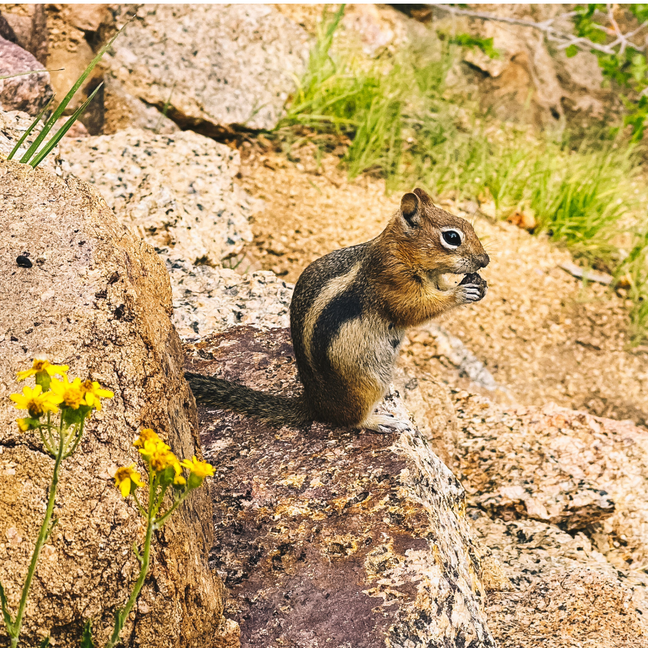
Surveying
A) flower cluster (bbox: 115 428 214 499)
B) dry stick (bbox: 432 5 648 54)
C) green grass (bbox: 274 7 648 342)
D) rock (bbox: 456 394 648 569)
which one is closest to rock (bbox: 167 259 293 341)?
rock (bbox: 456 394 648 569)

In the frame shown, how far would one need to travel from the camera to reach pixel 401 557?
239cm

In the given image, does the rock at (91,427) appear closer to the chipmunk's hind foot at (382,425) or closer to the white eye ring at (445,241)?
the chipmunk's hind foot at (382,425)

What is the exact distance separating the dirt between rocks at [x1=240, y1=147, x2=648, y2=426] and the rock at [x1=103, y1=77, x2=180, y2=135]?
82 cm

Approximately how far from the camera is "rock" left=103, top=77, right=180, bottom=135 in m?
5.57

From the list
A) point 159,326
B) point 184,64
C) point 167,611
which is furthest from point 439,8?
point 167,611

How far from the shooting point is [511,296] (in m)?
6.32

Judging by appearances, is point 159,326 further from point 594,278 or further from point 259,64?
point 594,278

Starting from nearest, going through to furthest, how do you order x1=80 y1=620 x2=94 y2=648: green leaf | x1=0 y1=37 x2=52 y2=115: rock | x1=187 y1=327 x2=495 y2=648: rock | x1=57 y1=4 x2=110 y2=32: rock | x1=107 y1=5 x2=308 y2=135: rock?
x1=80 y1=620 x2=94 y2=648: green leaf → x1=187 y1=327 x2=495 y2=648: rock → x1=0 y1=37 x2=52 y2=115: rock → x1=107 y1=5 x2=308 y2=135: rock → x1=57 y1=4 x2=110 y2=32: rock

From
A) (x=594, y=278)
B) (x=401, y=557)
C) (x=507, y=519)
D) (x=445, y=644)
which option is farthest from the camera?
(x=594, y=278)

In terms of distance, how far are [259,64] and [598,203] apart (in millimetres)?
3455

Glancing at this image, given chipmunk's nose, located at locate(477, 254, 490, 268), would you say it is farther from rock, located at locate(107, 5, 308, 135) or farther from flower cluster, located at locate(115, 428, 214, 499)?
rock, located at locate(107, 5, 308, 135)

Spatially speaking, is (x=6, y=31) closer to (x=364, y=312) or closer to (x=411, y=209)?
(x=411, y=209)

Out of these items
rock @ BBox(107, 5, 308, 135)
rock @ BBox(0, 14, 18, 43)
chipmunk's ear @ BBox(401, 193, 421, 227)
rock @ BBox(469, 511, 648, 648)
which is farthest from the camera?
rock @ BBox(107, 5, 308, 135)

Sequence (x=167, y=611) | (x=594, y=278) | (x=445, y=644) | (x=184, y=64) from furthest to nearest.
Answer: (x=594, y=278) < (x=184, y=64) < (x=445, y=644) < (x=167, y=611)
